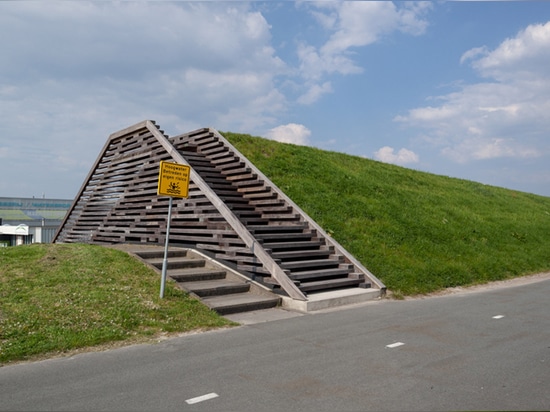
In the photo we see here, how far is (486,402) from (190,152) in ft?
42.8

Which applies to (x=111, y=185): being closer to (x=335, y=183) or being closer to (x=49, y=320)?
(x=335, y=183)

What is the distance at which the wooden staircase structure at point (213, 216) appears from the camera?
33.6 ft

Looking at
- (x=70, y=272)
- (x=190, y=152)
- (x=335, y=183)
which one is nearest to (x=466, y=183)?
A: (x=335, y=183)

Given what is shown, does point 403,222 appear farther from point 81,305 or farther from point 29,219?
point 29,219

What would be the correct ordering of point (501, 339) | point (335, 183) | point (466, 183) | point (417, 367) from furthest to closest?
point (466, 183), point (335, 183), point (501, 339), point (417, 367)

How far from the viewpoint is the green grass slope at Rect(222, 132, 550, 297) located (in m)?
12.4

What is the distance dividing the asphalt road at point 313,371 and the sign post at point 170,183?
1.81 metres

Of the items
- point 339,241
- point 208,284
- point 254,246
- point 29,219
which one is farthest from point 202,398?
point 29,219

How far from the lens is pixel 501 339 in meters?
6.94

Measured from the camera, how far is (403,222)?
50.5 feet

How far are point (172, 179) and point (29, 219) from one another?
95.9 ft

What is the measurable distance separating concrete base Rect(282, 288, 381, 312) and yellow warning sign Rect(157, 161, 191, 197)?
292 cm

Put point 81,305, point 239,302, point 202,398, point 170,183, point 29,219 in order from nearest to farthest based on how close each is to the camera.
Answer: point 202,398
point 81,305
point 170,183
point 239,302
point 29,219

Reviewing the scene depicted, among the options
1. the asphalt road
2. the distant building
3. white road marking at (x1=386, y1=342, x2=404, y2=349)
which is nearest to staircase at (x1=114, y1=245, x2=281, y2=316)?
the asphalt road
